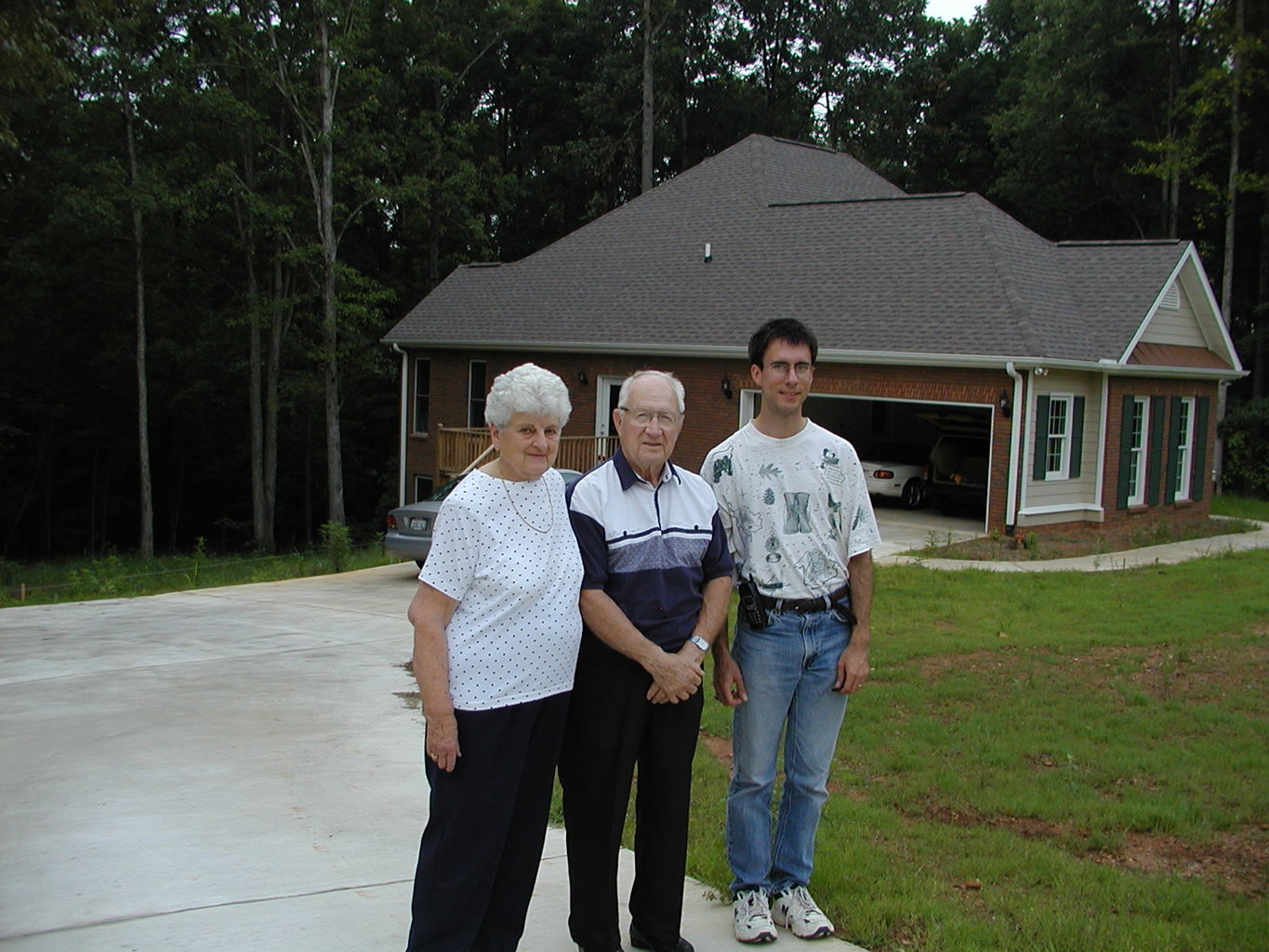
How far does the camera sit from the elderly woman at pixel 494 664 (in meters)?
3.45

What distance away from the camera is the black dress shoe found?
12.6 feet

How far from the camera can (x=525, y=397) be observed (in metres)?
3.57

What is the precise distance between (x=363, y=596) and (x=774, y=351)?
9.36 meters

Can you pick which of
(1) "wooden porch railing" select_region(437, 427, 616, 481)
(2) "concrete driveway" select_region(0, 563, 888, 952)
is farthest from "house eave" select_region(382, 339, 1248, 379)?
(2) "concrete driveway" select_region(0, 563, 888, 952)

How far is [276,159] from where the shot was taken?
29.0m

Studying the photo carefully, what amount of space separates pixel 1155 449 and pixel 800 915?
699 inches

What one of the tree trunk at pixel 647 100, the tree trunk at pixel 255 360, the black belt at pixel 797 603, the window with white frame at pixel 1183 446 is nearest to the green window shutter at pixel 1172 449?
the window with white frame at pixel 1183 446

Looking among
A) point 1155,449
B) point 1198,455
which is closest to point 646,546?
point 1155,449

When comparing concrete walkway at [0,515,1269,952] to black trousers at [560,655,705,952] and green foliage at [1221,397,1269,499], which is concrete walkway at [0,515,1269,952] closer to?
black trousers at [560,655,705,952]

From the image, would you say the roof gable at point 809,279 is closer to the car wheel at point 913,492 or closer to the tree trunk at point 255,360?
the car wheel at point 913,492

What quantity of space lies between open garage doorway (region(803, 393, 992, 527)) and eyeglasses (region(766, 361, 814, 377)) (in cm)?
1437

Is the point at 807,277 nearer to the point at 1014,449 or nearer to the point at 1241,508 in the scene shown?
the point at 1014,449

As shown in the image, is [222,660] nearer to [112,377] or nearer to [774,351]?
[774,351]

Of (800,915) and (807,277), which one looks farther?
(807,277)
